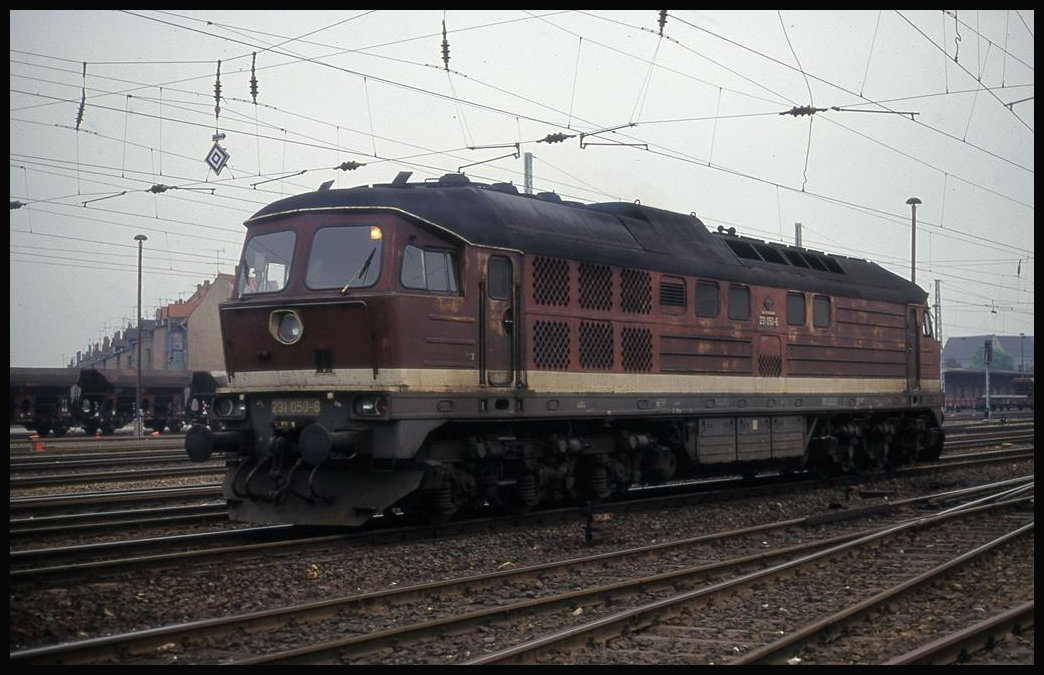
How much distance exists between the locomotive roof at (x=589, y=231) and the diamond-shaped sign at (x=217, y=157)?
39.5 feet

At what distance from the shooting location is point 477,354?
13.3 meters

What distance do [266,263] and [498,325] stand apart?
2.97 metres

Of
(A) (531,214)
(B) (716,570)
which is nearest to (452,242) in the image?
(A) (531,214)

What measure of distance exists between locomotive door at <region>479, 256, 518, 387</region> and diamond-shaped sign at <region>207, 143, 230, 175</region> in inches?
549

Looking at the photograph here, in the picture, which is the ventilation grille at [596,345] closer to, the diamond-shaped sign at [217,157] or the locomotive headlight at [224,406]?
the locomotive headlight at [224,406]

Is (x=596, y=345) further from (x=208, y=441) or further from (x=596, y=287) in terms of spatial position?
(x=208, y=441)

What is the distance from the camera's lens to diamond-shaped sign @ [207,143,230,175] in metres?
25.4

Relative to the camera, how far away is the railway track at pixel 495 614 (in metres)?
7.71

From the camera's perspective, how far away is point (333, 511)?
12547 mm

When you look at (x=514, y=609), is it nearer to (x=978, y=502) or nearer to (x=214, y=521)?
(x=214, y=521)

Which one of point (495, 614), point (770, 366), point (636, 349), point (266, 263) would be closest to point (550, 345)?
point (636, 349)

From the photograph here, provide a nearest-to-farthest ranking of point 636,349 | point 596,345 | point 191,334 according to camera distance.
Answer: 1. point 596,345
2. point 636,349
3. point 191,334

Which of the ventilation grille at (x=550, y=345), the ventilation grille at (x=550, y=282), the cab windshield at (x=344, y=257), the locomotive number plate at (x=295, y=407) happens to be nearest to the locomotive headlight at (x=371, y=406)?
the locomotive number plate at (x=295, y=407)

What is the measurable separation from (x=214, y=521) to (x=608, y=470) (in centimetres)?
553
